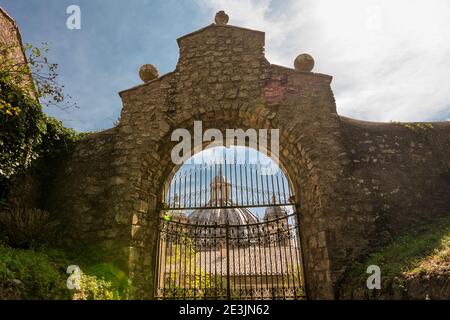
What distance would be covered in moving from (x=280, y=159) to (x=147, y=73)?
12.2ft

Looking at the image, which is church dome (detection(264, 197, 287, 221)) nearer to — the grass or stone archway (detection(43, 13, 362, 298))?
stone archway (detection(43, 13, 362, 298))

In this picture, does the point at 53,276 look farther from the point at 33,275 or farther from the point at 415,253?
the point at 415,253

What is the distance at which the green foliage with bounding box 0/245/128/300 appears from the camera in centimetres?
350

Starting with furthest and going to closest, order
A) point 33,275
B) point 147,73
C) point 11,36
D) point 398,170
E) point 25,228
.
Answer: point 11,36 → point 147,73 → point 398,170 → point 25,228 → point 33,275

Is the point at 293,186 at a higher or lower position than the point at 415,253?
higher

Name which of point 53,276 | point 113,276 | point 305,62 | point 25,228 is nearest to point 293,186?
point 305,62

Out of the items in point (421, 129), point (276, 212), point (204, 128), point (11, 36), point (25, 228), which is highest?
point (11, 36)

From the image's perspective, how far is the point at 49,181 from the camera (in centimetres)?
644

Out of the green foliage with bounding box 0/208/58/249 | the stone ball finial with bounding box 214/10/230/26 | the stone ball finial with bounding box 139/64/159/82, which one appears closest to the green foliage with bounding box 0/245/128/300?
the green foliage with bounding box 0/208/58/249

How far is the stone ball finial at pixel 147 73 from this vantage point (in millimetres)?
7199

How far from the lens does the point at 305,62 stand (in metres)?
6.78

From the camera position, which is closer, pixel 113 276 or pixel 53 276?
pixel 53 276
